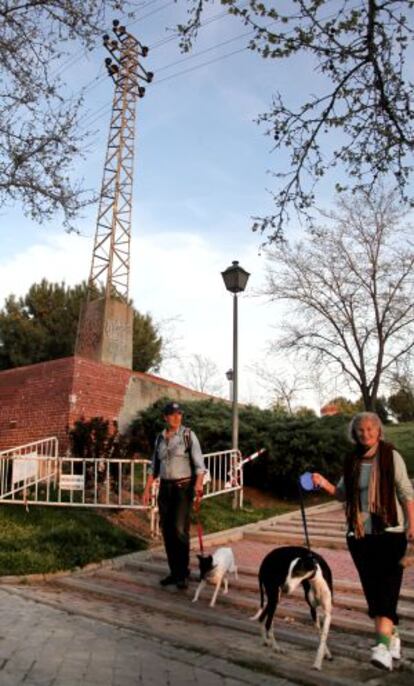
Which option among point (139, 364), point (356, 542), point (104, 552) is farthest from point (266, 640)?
point (139, 364)

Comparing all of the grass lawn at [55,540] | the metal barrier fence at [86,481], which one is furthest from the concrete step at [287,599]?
the metal barrier fence at [86,481]

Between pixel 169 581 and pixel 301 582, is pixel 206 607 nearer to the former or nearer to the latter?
pixel 169 581

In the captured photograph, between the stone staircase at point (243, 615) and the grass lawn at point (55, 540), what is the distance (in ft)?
1.12

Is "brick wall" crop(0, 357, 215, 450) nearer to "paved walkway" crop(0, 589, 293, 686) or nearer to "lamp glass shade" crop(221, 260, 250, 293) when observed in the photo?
"lamp glass shade" crop(221, 260, 250, 293)

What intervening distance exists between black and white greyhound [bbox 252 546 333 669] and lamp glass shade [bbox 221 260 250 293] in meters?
7.49

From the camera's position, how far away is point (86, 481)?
35.1 feet

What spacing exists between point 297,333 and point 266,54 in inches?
561

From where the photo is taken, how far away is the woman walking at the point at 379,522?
4.11 m

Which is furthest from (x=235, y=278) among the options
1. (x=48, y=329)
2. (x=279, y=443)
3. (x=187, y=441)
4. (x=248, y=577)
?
(x=48, y=329)

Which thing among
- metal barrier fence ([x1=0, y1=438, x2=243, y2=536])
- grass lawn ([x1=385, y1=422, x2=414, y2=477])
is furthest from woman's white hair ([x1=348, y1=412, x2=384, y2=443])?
grass lawn ([x1=385, y1=422, x2=414, y2=477])

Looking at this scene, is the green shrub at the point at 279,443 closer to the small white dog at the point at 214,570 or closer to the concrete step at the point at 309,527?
the concrete step at the point at 309,527

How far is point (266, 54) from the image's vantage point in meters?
5.80

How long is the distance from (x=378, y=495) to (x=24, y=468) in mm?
7257

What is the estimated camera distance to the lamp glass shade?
11.7 m
